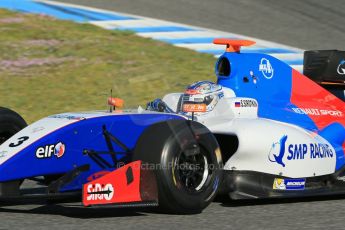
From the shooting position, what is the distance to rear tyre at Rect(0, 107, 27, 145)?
6328mm

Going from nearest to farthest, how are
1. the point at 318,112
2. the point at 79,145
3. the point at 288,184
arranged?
the point at 79,145 < the point at 288,184 < the point at 318,112

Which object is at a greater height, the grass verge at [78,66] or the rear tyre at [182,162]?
the grass verge at [78,66]

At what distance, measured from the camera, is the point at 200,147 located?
547 cm

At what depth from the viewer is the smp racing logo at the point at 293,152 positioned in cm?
589

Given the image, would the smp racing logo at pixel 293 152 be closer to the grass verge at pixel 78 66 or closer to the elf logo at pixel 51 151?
the elf logo at pixel 51 151

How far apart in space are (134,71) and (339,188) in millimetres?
5908

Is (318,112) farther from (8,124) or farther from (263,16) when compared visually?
(263,16)

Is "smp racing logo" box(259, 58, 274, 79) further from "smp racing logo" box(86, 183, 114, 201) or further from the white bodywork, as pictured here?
"smp racing logo" box(86, 183, 114, 201)

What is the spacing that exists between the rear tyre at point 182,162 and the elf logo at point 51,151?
1.81 ft

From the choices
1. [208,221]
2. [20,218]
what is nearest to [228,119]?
[208,221]

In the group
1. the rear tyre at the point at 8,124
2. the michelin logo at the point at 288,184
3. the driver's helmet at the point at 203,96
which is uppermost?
the driver's helmet at the point at 203,96

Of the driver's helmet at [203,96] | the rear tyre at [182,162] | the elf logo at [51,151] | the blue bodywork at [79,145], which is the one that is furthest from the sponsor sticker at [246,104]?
the elf logo at [51,151]

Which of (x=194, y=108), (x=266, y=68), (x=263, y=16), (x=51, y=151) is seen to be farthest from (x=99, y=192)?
(x=263, y=16)

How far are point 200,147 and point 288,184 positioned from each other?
0.86 m
